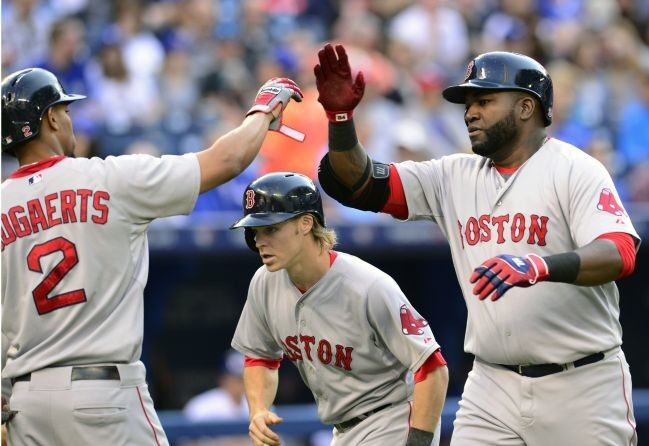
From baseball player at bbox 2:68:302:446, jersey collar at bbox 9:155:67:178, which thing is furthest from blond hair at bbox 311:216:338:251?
jersey collar at bbox 9:155:67:178

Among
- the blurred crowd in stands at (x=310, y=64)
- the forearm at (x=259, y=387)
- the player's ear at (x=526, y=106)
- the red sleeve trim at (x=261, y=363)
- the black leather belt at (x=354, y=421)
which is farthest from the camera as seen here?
the blurred crowd in stands at (x=310, y=64)

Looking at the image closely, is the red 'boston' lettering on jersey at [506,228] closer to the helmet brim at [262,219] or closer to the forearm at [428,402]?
the forearm at [428,402]

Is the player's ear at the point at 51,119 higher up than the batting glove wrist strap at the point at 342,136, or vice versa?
the player's ear at the point at 51,119

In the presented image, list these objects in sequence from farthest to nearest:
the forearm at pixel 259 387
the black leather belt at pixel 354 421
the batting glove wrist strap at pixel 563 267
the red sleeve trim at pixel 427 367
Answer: the forearm at pixel 259 387
the black leather belt at pixel 354 421
the red sleeve trim at pixel 427 367
the batting glove wrist strap at pixel 563 267

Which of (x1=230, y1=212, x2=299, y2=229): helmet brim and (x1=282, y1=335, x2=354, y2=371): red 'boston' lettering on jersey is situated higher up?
(x1=230, y1=212, x2=299, y2=229): helmet brim

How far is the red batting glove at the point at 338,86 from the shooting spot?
486cm

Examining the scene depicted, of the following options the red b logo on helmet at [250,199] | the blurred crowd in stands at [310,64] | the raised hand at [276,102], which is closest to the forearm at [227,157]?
the raised hand at [276,102]

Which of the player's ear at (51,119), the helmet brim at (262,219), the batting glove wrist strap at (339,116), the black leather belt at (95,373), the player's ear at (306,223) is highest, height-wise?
the player's ear at (51,119)

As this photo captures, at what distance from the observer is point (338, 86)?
4.89m

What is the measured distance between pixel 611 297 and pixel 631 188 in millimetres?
4939

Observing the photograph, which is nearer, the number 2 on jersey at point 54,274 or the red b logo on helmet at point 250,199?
the number 2 on jersey at point 54,274

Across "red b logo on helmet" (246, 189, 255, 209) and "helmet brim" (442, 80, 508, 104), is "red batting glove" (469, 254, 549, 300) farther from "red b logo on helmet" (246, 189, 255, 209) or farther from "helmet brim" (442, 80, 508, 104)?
"red b logo on helmet" (246, 189, 255, 209)

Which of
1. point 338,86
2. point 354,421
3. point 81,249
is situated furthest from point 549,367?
point 81,249

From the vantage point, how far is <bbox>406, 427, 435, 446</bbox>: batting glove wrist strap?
4.73 m
